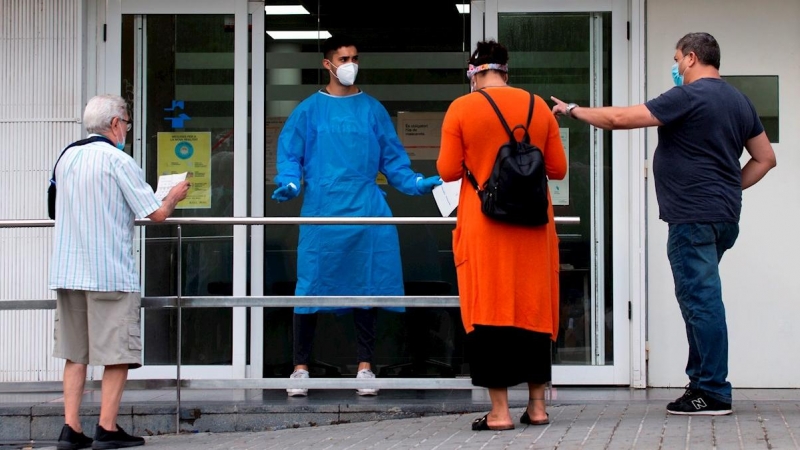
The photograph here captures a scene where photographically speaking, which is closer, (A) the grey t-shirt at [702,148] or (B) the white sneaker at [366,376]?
(A) the grey t-shirt at [702,148]

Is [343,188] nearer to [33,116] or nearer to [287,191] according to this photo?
[287,191]

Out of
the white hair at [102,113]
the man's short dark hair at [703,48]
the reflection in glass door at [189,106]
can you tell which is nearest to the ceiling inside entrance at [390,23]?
the reflection in glass door at [189,106]

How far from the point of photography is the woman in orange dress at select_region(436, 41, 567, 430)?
5.38 m

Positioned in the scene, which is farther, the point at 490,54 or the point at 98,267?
the point at 98,267

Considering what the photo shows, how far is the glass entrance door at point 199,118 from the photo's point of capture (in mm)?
7488

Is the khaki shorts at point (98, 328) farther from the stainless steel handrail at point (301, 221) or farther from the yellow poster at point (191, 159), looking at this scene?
the yellow poster at point (191, 159)

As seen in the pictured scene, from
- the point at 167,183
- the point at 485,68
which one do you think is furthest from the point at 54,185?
the point at 485,68

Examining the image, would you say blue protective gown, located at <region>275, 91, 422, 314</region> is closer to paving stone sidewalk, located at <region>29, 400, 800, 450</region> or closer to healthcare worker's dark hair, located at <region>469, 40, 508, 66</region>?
paving stone sidewalk, located at <region>29, 400, 800, 450</region>

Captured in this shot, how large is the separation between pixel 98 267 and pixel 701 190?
2813mm

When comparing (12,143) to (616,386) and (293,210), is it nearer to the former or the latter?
(293,210)

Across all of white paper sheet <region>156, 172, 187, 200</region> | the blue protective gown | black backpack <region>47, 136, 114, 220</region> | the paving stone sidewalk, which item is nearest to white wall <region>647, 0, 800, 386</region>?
the paving stone sidewalk

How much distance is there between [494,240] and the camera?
17.7 ft

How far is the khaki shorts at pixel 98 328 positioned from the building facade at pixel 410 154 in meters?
1.16

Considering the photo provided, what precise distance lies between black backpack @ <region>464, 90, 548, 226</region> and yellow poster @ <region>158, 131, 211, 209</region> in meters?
2.77
